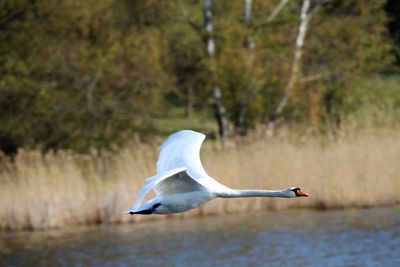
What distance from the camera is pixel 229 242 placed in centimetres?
1551

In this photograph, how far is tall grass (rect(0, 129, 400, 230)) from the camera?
16953mm

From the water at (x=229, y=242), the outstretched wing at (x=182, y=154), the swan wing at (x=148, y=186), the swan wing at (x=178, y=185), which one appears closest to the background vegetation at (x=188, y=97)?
the water at (x=229, y=242)

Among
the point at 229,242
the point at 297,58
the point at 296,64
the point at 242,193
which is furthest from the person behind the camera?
the point at 297,58

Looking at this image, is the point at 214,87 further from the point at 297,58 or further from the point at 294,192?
the point at 294,192

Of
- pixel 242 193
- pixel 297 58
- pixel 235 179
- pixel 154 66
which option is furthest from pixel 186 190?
pixel 297 58

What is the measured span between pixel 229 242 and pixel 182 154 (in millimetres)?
4462

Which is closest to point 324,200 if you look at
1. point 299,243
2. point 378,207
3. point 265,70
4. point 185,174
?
point 378,207

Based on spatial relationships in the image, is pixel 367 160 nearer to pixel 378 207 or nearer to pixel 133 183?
pixel 378 207

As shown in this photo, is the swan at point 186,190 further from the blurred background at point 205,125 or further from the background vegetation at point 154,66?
the background vegetation at point 154,66

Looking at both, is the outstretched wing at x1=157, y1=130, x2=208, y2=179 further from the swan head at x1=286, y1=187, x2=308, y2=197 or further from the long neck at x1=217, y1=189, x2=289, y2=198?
the swan head at x1=286, y1=187, x2=308, y2=197

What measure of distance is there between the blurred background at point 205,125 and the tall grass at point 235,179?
21 millimetres

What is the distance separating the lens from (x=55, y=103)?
21.2m

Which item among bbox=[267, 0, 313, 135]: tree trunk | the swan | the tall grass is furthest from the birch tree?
the swan

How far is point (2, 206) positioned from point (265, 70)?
7.34 meters
